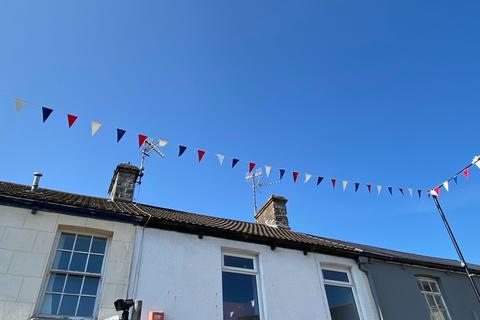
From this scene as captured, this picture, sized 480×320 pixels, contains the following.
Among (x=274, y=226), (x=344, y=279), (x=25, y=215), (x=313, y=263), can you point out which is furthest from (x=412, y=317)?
(x=25, y=215)

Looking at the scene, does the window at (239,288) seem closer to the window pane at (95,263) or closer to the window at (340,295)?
the window at (340,295)

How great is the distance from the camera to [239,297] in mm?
8406

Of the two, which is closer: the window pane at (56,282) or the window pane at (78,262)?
the window pane at (56,282)

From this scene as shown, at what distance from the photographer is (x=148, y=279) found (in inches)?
292

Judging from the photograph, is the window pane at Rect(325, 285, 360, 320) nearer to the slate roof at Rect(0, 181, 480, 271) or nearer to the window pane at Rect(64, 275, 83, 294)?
the slate roof at Rect(0, 181, 480, 271)

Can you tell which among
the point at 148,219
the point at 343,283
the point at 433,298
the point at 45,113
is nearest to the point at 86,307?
the point at 148,219

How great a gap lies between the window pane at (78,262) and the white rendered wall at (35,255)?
0.42 metres

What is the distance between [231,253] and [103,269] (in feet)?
10.1

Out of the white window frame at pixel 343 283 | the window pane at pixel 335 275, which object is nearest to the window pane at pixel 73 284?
the white window frame at pixel 343 283

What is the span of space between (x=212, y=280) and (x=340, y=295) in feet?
12.2

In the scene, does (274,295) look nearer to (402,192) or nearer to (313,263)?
(313,263)

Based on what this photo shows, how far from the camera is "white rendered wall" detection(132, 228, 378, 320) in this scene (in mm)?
7391

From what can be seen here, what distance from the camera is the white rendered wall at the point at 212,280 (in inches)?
291

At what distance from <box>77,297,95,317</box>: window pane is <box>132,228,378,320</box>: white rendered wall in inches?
32.6
